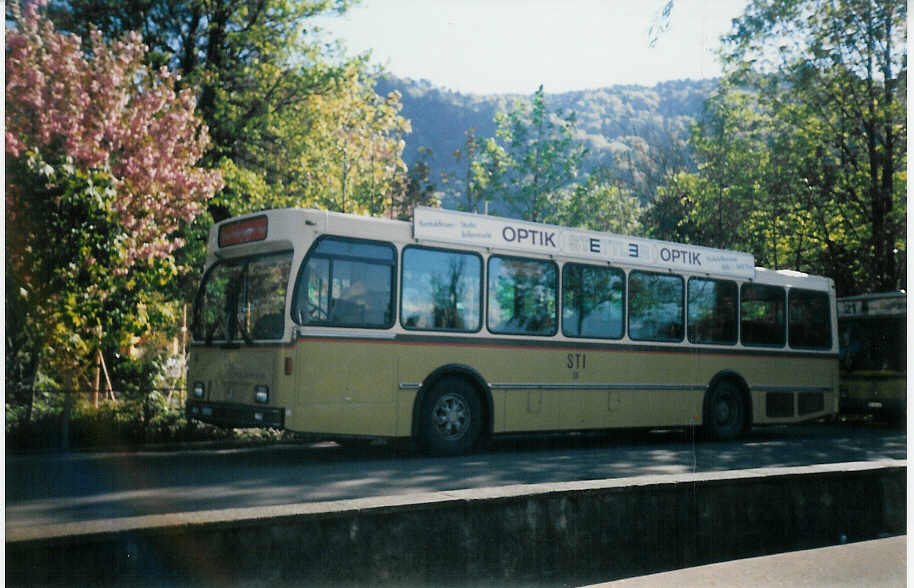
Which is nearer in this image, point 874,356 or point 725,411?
point 725,411

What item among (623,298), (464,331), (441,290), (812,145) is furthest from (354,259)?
(812,145)

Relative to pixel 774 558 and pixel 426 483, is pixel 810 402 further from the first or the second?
pixel 774 558

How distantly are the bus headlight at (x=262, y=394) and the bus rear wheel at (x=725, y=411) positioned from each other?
790 cm

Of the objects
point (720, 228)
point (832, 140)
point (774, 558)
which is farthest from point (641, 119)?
point (774, 558)

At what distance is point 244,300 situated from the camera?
1154 centimetres

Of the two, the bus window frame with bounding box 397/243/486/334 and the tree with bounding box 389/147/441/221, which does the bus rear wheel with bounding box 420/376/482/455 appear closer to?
the bus window frame with bounding box 397/243/486/334

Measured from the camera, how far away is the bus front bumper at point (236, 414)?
1060 cm

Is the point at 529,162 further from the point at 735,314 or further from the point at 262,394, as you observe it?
the point at 262,394

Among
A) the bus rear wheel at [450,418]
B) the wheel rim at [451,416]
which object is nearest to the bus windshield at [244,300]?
the bus rear wheel at [450,418]

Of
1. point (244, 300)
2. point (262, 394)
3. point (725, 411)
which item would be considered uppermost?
point (244, 300)

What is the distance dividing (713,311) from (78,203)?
998 centimetres

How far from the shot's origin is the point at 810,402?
1722 centimetres

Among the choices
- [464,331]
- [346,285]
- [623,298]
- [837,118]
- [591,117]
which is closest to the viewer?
[346,285]

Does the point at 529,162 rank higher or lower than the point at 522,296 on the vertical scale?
higher
